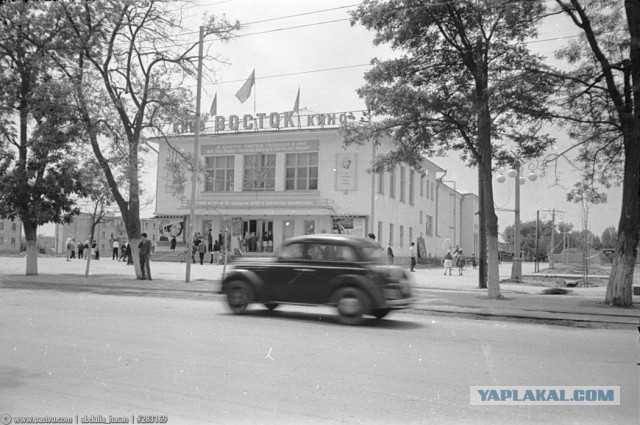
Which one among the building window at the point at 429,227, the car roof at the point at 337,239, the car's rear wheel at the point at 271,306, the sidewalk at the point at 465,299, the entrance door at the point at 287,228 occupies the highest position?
the building window at the point at 429,227

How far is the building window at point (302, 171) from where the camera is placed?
1620 inches

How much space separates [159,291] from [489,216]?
1085 centimetres

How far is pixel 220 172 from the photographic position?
44.2 meters

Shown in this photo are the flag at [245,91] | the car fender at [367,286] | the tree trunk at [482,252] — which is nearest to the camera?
the car fender at [367,286]

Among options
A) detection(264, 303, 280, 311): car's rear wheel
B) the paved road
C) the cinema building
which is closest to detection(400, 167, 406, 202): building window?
the cinema building

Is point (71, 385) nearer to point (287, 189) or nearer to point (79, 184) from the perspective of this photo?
point (79, 184)

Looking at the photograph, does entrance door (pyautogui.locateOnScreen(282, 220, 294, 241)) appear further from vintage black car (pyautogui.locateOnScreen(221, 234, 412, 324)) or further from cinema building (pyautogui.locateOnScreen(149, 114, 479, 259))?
vintage black car (pyautogui.locateOnScreen(221, 234, 412, 324))

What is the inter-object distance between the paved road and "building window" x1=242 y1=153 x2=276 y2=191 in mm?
30951

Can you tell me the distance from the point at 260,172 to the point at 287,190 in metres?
2.61

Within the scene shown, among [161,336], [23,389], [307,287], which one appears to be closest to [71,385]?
[23,389]

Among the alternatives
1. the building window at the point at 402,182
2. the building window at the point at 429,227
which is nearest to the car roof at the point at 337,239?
the building window at the point at 402,182

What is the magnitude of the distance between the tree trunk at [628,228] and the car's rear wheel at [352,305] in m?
8.66

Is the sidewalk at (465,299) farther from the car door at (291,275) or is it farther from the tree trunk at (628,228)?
the car door at (291,275)

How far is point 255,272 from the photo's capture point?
39.1ft
